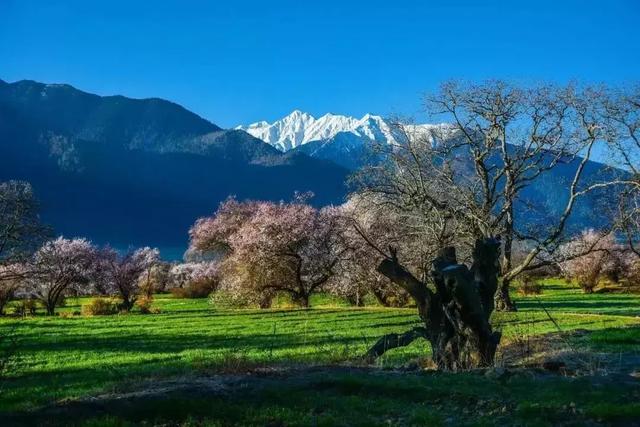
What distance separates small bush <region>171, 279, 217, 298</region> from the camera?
2835 inches

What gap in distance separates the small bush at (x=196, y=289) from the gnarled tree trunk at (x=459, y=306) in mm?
60510

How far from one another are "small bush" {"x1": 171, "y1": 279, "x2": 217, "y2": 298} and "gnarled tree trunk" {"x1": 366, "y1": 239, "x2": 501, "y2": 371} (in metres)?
60.5

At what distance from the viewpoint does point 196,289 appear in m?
72.1

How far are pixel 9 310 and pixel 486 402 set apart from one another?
178ft

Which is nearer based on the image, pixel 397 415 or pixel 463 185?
pixel 397 415

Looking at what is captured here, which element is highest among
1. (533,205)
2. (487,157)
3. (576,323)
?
(487,157)

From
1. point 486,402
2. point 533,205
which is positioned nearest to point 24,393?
point 486,402

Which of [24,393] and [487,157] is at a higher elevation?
[487,157]

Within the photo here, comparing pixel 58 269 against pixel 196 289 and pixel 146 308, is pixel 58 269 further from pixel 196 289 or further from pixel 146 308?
pixel 196 289

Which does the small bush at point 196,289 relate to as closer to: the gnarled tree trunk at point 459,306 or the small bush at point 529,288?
the small bush at point 529,288

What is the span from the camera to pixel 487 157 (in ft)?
109

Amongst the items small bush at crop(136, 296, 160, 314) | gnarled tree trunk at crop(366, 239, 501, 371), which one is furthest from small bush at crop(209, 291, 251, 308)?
gnarled tree trunk at crop(366, 239, 501, 371)

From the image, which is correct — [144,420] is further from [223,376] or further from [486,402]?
[486,402]

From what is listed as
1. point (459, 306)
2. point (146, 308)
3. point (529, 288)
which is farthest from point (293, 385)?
point (529, 288)
